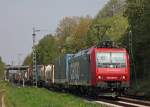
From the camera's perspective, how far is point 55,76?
221ft

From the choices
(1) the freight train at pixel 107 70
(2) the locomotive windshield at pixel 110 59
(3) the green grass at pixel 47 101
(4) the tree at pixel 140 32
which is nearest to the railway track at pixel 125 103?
(3) the green grass at pixel 47 101

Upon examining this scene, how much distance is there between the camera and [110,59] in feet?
124

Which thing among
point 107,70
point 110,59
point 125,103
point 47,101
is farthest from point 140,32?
point 47,101

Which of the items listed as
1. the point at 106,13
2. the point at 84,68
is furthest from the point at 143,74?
the point at 106,13

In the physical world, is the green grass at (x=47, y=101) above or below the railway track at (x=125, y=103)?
above

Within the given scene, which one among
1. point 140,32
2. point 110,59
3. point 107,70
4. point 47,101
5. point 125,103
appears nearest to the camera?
point 47,101

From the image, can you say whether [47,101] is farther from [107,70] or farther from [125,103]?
[107,70]

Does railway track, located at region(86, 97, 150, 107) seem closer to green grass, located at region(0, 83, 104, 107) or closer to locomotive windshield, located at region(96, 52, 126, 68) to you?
green grass, located at region(0, 83, 104, 107)

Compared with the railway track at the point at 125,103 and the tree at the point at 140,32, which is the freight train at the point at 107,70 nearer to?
the railway track at the point at 125,103

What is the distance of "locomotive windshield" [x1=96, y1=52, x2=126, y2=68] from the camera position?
37.6m

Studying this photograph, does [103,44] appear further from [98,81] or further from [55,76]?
[55,76]

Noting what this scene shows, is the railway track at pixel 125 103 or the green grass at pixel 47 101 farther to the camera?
the railway track at pixel 125 103

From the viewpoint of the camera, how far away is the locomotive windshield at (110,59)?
3759 centimetres

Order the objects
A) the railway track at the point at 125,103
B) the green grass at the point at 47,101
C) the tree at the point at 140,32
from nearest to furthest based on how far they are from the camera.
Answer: the green grass at the point at 47,101
the railway track at the point at 125,103
the tree at the point at 140,32
